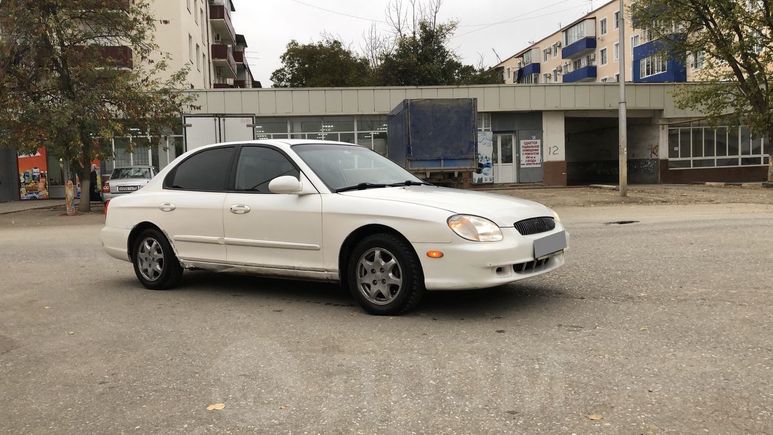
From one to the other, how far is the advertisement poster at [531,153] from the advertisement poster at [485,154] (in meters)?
1.61

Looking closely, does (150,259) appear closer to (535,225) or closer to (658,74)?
(535,225)

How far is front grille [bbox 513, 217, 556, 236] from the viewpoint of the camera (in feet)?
17.1

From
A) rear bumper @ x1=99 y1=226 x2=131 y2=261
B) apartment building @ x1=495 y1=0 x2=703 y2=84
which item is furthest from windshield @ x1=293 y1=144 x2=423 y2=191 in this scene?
apartment building @ x1=495 y1=0 x2=703 y2=84

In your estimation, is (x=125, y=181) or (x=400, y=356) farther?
(x=125, y=181)

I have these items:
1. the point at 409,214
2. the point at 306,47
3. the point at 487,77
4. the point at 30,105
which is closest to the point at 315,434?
the point at 409,214

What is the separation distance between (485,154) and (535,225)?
26074 mm

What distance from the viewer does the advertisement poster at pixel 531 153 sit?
31.4m

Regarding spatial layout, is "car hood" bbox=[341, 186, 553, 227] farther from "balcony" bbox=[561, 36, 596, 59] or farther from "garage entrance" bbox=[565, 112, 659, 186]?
"balcony" bbox=[561, 36, 596, 59]

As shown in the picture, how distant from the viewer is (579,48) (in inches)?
2512

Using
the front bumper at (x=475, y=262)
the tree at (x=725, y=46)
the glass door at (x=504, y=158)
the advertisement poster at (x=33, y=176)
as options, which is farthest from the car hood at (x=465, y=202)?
the advertisement poster at (x=33, y=176)

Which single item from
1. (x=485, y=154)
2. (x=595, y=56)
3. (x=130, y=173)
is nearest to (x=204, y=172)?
(x=130, y=173)

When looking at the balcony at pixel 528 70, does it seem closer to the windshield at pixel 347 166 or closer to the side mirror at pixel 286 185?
the windshield at pixel 347 166

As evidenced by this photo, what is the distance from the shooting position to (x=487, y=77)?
54.0 metres

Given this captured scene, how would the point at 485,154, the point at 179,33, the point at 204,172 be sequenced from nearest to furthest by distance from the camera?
the point at 204,172 → the point at 485,154 → the point at 179,33
